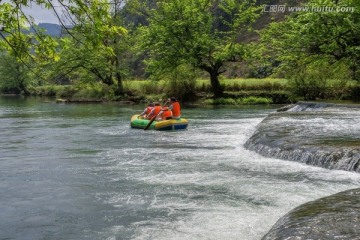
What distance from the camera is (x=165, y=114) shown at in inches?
754

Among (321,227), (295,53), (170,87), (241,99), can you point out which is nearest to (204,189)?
(321,227)

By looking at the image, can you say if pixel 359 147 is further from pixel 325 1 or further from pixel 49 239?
pixel 325 1

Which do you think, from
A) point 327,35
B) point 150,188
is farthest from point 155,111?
point 327,35

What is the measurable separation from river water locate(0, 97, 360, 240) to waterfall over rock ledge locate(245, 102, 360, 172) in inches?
12.2

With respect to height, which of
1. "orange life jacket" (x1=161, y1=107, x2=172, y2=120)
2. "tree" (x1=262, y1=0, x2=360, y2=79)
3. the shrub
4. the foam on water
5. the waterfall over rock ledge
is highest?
"tree" (x1=262, y1=0, x2=360, y2=79)

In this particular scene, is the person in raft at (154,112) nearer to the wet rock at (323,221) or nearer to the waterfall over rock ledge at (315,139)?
the waterfall over rock ledge at (315,139)

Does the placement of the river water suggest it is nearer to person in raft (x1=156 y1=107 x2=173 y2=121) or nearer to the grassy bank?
person in raft (x1=156 y1=107 x2=173 y2=121)

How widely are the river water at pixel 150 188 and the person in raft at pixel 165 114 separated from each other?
3.54m

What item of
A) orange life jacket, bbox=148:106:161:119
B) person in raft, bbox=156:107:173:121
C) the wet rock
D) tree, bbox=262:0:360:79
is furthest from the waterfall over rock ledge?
tree, bbox=262:0:360:79

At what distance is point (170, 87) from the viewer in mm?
34906

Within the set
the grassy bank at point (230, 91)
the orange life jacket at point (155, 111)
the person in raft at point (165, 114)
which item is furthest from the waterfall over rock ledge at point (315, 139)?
the grassy bank at point (230, 91)

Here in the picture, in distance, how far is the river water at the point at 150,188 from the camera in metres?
6.59

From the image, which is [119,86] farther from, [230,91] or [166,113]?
[166,113]

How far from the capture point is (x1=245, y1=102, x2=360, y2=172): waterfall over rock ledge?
984 centimetres
